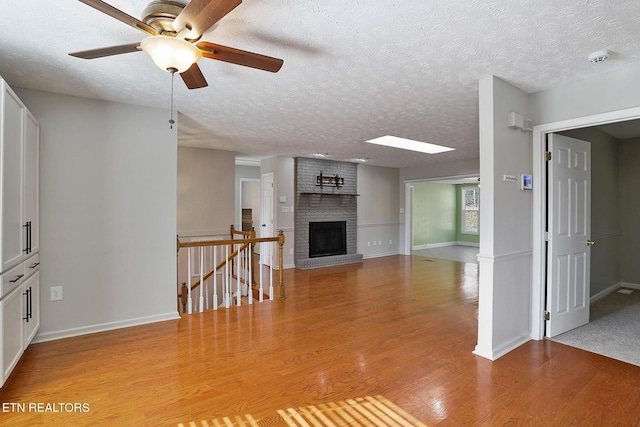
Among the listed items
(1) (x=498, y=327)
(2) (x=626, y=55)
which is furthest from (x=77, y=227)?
(2) (x=626, y=55)

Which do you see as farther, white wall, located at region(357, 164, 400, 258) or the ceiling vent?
white wall, located at region(357, 164, 400, 258)

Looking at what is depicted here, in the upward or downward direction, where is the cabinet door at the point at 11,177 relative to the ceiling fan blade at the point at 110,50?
downward

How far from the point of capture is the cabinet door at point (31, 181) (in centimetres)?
262

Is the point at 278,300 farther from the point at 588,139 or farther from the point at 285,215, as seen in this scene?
the point at 588,139

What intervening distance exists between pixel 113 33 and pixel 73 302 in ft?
8.37

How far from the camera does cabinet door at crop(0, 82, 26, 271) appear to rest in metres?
2.14

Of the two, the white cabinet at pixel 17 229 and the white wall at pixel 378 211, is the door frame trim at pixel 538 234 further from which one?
the white wall at pixel 378 211

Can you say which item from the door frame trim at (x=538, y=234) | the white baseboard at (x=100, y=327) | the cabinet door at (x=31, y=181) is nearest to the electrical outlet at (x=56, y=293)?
the white baseboard at (x=100, y=327)

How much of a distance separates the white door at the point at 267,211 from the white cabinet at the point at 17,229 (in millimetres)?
4347

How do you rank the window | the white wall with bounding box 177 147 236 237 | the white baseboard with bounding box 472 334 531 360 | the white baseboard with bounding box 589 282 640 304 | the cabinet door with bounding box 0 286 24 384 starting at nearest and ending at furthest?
the cabinet door with bounding box 0 286 24 384, the white baseboard with bounding box 472 334 531 360, the white baseboard with bounding box 589 282 640 304, the white wall with bounding box 177 147 236 237, the window

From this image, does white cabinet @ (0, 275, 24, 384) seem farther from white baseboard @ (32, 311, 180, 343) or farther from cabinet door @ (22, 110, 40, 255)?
white baseboard @ (32, 311, 180, 343)

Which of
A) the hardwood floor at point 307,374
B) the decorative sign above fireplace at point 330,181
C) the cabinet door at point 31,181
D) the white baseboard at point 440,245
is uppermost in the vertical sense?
the decorative sign above fireplace at point 330,181

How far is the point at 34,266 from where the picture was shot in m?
2.85

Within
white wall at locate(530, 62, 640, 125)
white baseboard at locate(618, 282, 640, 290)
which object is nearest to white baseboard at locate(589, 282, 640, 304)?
white baseboard at locate(618, 282, 640, 290)
